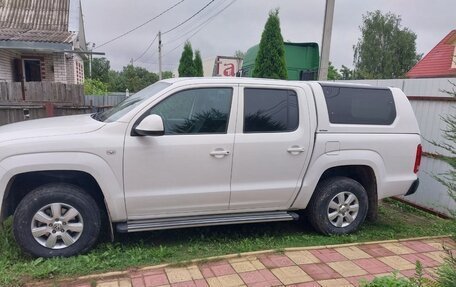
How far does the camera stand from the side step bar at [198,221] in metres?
3.53

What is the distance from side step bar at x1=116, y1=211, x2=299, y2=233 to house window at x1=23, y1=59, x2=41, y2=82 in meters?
12.3

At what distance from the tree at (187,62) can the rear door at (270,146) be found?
16.2 m

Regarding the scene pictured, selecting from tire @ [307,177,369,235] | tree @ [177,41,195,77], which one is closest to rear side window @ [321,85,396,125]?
tire @ [307,177,369,235]

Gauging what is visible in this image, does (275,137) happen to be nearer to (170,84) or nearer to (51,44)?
(170,84)

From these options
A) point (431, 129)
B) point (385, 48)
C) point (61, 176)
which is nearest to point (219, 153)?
point (61, 176)

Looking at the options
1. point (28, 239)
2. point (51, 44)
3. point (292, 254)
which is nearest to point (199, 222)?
point (292, 254)

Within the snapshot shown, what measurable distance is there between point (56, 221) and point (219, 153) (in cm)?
171

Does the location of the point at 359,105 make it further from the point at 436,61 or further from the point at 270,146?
the point at 436,61

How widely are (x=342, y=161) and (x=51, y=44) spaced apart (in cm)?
1023

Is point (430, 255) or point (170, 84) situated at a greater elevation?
point (170, 84)

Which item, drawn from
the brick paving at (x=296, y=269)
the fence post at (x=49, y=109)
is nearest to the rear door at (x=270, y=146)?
the brick paving at (x=296, y=269)

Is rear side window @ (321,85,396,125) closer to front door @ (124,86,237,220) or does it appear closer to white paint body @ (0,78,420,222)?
white paint body @ (0,78,420,222)

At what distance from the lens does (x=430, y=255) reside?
3.81 metres

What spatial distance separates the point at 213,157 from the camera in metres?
3.71
